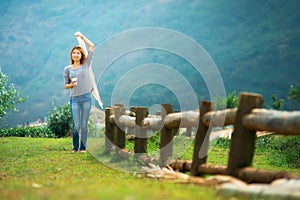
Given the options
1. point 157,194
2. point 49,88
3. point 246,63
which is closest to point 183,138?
point 157,194

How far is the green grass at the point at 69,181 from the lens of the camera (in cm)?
366

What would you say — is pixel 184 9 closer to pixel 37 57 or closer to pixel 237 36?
pixel 237 36

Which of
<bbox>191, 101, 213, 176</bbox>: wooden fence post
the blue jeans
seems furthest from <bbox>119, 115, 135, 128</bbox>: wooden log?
<bbox>191, 101, 213, 176</bbox>: wooden fence post

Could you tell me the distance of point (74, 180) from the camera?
5648mm

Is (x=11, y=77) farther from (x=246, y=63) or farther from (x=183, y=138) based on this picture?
(x=183, y=138)

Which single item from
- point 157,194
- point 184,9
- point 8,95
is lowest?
point 157,194

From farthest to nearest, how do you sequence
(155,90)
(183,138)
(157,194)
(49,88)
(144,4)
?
(144,4) < (49,88) < (155,90) < (183,138) < (157,194)

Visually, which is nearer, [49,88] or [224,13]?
[49,88]

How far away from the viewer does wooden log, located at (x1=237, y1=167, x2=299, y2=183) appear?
4.32 m

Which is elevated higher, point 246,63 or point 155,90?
point 246,63

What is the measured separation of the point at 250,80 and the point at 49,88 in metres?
23.2

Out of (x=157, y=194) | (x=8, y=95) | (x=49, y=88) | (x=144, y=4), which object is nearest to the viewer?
(x=157, y=194)

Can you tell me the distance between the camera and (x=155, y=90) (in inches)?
1977

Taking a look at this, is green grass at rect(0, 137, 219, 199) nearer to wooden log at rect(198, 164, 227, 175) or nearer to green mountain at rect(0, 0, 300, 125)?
wooden log at rect(198, 164, 227, 175)
